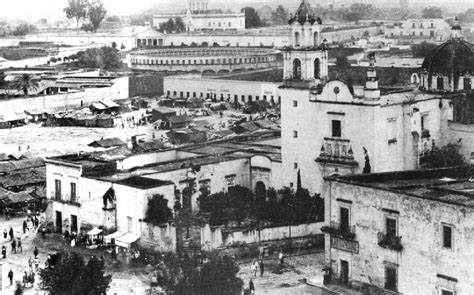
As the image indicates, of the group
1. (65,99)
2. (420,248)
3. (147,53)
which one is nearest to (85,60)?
(147,53)

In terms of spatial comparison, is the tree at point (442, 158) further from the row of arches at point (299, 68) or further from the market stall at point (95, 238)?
the market stall at point (95, 238)

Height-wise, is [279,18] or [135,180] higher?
[279,18]

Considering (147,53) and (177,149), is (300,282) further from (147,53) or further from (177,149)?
(147,53)

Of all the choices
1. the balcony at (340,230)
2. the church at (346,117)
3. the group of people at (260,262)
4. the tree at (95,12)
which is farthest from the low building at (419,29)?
the balcony at (340,230)

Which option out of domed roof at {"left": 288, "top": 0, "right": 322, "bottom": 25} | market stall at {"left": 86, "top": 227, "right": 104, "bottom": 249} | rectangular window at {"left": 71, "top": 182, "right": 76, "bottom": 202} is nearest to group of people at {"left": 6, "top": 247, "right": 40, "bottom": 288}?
market stall at {"left": 86, "top": 227, "right": 104, "bottom": 249}

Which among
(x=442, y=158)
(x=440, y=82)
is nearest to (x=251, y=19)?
(x=440, y=82)

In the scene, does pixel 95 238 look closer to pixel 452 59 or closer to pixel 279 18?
pixel 452 59

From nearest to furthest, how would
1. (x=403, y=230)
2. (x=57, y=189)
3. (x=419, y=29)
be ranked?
(x=403, y=230) → (x=57, y=189) → (x=419, y=29)
